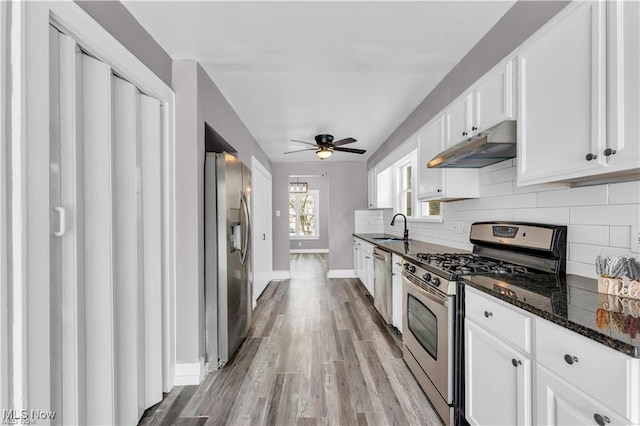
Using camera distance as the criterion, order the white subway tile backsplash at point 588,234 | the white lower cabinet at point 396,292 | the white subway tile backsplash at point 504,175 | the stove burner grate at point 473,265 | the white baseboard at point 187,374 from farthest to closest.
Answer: the white lower cabinet at point 396,292 → the white baseboard at point 187,374 → the white subway tile backsplash at point 504,175 → the stove burner grate at point 473,265 → the white subway tile backsplash at point 588,234

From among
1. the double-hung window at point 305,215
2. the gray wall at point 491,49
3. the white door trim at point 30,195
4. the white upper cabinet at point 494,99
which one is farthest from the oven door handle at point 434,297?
the double-hung window at point 305,215

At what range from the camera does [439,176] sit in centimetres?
247

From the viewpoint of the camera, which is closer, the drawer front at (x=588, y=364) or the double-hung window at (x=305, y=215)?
the drawer front at (x=588, y=364)

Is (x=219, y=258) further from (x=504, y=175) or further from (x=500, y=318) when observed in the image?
(x=504, y=175)

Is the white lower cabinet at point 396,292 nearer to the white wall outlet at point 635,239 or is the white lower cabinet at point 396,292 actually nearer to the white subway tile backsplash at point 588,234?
the white subway tile backsplash at point 588,234

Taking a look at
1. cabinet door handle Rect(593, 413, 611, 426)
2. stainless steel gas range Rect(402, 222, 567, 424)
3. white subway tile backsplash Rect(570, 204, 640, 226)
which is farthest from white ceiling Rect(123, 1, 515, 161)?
cabinet door handle Rect(593, 413, 611, 426)

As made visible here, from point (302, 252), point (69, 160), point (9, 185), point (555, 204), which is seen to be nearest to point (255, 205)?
point (69, 160)

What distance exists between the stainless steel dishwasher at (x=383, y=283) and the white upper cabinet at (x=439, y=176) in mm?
791

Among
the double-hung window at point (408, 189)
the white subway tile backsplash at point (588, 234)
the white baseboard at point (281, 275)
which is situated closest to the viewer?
the white subway tile backsplash at point (588, 234)

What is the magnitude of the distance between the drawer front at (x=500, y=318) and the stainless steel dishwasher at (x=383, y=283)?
4.90 ft

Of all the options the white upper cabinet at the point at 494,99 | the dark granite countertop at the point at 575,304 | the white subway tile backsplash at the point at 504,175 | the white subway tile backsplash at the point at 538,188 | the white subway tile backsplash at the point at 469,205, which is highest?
the white upper cabinet at the point at 494,99

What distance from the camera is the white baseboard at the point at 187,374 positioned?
2.10 m

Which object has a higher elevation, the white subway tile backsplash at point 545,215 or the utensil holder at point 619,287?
the white subway tile backsplash at point 545,215

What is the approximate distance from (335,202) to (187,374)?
420cm
